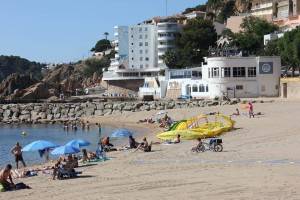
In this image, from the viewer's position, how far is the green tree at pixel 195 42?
107812mm

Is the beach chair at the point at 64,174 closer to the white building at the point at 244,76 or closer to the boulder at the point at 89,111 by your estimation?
the white building at the point at 244,76

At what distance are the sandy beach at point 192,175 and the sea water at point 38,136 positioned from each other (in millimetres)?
8673

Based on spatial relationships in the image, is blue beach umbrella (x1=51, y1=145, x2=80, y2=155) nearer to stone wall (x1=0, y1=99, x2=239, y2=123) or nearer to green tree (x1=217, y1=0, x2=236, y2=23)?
stone wall (x1=0, y1=99, x2=239, y2=123)

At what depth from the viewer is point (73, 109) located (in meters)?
79.5

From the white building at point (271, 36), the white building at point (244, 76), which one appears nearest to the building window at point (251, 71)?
the white building at point (244, 76)

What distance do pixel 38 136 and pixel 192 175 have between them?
3677 centimetres

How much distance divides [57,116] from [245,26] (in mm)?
51503

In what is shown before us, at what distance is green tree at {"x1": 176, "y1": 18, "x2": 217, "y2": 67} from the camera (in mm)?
107812

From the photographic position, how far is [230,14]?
151125mm

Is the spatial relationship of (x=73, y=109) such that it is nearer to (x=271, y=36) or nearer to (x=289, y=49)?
(x=289, y=49)

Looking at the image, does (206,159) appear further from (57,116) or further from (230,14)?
(230,14)

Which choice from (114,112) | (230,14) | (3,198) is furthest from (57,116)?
(230,14)

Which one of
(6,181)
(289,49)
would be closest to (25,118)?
(289,49)

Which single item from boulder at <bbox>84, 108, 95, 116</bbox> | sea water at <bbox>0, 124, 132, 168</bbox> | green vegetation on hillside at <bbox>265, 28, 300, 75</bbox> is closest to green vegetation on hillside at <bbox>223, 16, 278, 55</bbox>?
green vegetation on hillside at <bbox>265, 28, 300, 75</bbox>
